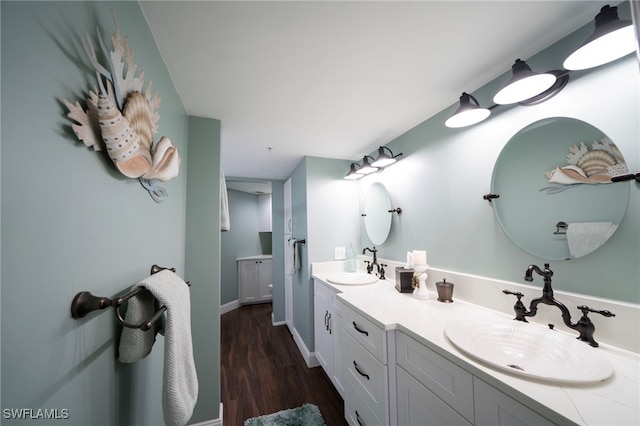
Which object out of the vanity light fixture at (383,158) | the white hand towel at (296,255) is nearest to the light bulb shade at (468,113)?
the vanity light fixture at (383,158)

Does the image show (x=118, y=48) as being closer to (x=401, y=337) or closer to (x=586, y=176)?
(x=401, y=337)

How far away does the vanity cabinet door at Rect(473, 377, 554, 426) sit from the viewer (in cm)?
62

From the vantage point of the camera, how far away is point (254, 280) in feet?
13.9

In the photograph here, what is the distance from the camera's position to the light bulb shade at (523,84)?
915 mm

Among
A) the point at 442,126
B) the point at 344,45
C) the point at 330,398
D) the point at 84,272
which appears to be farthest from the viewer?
the point at 330,398

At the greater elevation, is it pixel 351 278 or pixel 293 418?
pixel 351 278

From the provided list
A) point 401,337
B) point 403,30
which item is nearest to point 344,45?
point 403,30

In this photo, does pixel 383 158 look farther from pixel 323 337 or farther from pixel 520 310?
pixel 323 337

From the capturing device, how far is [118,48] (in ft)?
2.10

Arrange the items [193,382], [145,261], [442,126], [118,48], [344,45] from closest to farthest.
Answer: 1. [118,48]
2. [193,382]
3. [145,261]
4. [344,45]
5. [442,126]

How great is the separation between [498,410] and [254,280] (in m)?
4.06

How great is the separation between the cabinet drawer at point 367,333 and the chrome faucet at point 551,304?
660 mm

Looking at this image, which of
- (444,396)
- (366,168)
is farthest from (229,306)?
(444,396)

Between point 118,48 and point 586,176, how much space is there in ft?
5.89
